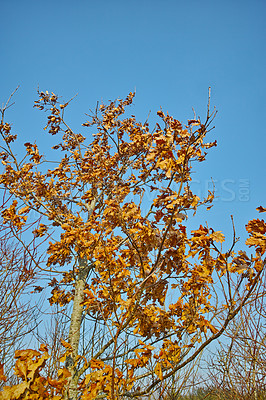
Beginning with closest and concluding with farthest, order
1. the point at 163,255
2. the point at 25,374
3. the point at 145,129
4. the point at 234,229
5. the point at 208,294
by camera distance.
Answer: the point at 25,374 < the point at 234,229 < the point at 163,255 < the point at 208,294 < the point at 145,129

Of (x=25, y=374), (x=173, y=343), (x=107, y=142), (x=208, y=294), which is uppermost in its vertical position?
(x=107, y=142)

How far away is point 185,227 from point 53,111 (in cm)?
430

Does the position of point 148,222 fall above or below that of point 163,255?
above

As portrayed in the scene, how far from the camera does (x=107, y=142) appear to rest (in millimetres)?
5605

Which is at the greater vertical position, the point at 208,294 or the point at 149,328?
the point at 208,294

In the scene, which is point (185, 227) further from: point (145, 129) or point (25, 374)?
point (145, 129)

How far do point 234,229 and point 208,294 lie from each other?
4.34 feet

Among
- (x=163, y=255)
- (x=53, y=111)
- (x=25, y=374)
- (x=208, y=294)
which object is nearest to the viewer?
(x=25, y=374)

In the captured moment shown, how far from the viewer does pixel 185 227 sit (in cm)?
233

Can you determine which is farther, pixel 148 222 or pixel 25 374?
pixel 148 222

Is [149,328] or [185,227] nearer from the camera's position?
[185,227]

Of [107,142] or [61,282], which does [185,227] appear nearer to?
[61,282]

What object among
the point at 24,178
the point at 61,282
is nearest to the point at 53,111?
the point at 24,178

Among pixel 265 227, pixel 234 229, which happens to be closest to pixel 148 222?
pixel 234 229
